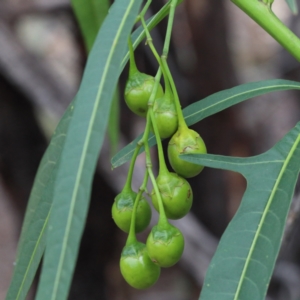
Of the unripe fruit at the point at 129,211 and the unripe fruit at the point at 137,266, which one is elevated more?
the unripe fruit at the point at 129,211

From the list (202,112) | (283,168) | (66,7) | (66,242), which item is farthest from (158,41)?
(66,242)

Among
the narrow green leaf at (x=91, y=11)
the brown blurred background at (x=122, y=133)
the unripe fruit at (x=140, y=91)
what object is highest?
the narrow green leaf at (x=91, y=11)

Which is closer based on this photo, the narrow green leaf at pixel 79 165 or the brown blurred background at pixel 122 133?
the narrow green leaf at pixel 79 165

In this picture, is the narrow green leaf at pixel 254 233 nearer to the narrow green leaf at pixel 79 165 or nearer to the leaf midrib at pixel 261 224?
the leaf midrib at pixel 261 224

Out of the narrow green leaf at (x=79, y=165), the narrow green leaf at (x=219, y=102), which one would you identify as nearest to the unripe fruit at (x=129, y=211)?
the narrow green leaf at (x=219, y=102)

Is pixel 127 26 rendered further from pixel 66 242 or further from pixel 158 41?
pixel 158 41

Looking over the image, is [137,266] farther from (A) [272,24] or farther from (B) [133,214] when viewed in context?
(A) [272,24]

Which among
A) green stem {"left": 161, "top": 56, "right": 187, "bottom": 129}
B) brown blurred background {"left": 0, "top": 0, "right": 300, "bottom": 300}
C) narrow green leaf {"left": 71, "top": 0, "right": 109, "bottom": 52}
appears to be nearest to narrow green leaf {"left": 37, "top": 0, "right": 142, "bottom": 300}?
green stem {"left": 161, "top": 56, "right": 187, "bottom": 129}

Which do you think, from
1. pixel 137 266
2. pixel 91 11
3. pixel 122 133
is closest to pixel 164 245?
pixel 137 266
